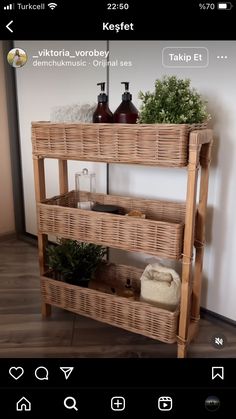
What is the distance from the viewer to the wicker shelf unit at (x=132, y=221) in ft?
2.19

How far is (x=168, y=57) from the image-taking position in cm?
39

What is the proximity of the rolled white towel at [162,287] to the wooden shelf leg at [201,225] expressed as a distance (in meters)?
0.09

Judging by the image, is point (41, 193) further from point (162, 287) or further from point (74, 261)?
point (162, 287)

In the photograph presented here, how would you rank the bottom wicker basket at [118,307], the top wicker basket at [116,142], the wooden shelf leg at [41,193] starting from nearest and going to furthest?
the top wicker basket at [116,142], the bottom wicker basket at [118,307], the wooden shelf leg at [41,193]

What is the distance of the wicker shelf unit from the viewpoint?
67 centimetres

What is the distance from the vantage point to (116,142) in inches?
27.9
